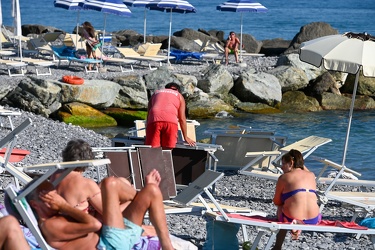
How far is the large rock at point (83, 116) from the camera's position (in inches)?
672

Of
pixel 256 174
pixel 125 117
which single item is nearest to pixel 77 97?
pixel 125 117

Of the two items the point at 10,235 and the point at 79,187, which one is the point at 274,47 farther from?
the point at 10,235

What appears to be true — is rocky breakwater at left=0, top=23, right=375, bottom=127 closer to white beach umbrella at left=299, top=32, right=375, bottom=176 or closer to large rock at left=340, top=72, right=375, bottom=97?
large rock at left=340, top=72, right=375, bottom=97

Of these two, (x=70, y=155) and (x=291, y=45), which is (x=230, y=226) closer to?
(x=70, y=155)

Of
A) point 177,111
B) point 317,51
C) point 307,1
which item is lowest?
point 307,1

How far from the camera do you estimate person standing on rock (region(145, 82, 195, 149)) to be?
9.37 meters

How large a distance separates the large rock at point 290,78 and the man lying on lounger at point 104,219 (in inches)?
637

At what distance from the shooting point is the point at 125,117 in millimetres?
18000

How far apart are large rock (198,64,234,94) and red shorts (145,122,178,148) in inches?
429

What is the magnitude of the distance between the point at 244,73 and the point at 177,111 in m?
11.8

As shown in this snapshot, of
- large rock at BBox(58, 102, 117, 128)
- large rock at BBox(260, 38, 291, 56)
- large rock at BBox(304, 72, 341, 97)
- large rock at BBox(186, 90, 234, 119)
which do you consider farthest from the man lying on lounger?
large rock at BBox(260, 38, 291, 56)

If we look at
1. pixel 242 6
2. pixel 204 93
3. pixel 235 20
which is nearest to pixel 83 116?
pixel 204 93

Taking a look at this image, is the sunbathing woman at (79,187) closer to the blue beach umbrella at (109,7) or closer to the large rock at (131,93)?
the large rock at (131,93)

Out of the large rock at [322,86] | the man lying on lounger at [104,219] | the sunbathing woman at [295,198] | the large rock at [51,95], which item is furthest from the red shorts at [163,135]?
the large rock at [322,86]
